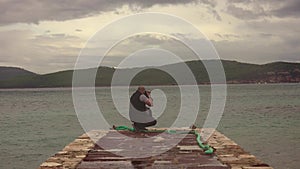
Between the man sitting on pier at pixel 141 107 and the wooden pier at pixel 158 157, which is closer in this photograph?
the wooden pier at pixel 158 157

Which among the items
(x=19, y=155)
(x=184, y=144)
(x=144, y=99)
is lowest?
(x=19, y=155)

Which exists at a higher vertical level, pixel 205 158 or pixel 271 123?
pixel 271 123

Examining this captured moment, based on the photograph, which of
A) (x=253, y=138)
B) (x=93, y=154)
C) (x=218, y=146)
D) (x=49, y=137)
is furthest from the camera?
(x=49, y=137)

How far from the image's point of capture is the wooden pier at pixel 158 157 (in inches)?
468

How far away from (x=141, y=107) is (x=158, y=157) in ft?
18.3

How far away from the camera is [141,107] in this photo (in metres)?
18.6

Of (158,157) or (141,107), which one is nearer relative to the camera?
(158,157)

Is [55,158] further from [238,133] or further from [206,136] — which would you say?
[238,133]

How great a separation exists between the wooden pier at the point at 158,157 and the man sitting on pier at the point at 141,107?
5.87 feet

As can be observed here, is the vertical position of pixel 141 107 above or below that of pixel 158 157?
above

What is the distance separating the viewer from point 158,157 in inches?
519

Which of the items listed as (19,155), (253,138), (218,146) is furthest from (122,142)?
(253,138)

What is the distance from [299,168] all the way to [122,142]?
29.8 feet

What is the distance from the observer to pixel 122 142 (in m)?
16.4
